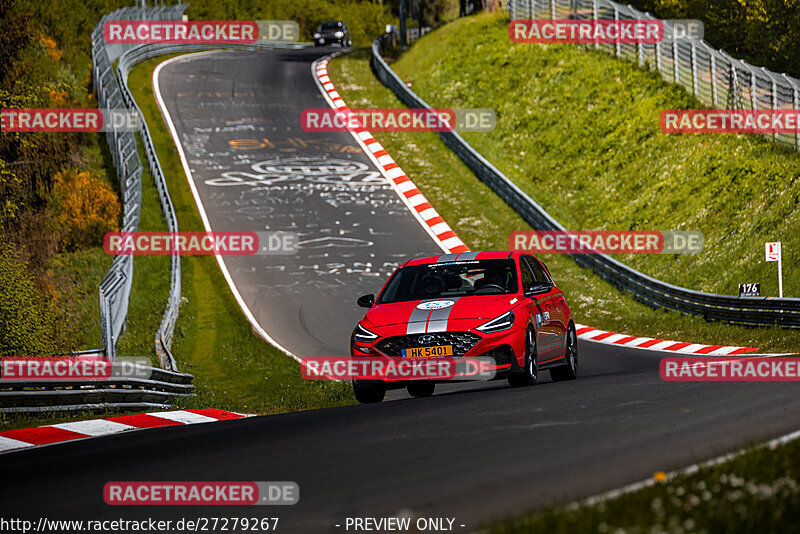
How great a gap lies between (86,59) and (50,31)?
6255mm

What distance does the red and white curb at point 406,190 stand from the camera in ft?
95.2

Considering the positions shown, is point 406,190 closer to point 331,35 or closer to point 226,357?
point 226,357

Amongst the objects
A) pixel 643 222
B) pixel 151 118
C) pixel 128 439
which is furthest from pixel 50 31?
pixel 128 439

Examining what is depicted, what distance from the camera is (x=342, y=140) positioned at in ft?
131

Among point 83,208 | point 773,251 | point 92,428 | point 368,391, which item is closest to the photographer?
point 92,428

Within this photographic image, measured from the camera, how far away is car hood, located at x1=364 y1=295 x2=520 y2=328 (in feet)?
39.0

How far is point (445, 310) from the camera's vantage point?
12039 mm

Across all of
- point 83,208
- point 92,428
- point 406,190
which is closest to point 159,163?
point 83,208

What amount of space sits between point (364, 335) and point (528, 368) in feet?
6.24

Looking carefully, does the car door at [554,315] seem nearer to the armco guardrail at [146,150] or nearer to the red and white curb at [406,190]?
the armco guardrail at [146,150]

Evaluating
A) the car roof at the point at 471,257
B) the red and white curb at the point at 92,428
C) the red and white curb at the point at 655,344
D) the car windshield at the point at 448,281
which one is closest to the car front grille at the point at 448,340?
the car windshield at the point at 448,281

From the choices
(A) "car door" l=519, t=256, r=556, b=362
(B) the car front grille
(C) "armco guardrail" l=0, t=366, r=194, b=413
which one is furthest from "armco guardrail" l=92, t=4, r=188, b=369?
(A) "car door" l=519, t=256, r=556, b=362

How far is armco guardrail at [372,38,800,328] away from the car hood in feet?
32.5

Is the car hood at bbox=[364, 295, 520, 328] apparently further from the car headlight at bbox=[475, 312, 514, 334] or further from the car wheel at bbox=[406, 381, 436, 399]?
the car wheel at bbox=[406, 381, 436, 399]
